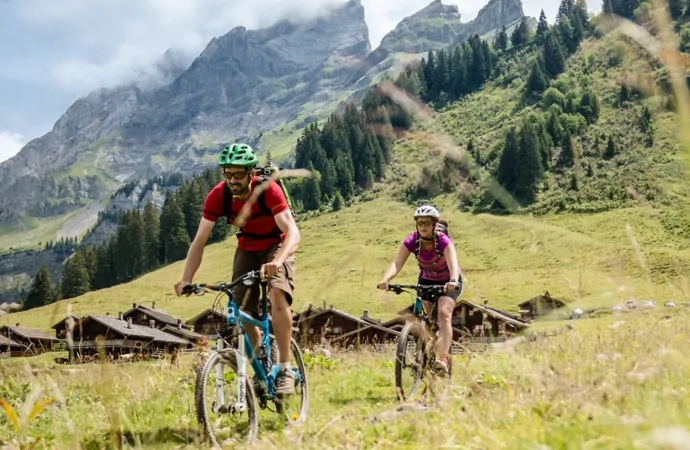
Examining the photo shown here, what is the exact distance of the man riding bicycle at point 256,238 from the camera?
6219 mm

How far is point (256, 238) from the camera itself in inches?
263

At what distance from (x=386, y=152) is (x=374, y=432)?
539 feet

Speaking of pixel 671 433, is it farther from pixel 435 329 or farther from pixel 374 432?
pixel 435 329

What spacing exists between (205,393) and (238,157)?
2.16m

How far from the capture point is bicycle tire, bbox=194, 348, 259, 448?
5.06 metres

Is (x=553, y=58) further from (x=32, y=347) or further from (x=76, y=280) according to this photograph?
(x=32, y=347)

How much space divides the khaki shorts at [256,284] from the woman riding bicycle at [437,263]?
146cm

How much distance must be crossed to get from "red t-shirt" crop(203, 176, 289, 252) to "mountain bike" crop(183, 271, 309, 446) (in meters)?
0.57

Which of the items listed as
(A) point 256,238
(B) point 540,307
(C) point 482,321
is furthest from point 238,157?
(C) point 482,321

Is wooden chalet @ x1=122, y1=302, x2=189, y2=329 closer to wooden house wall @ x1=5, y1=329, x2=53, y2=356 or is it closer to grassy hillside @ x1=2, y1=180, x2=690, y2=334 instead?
grassy hillside @ x1=2, y1=180, x2=690, y2=334

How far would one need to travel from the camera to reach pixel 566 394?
11.1 ft

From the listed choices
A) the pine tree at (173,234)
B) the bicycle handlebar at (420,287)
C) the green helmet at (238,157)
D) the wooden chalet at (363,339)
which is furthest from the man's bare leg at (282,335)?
the pine tree at (173,234)

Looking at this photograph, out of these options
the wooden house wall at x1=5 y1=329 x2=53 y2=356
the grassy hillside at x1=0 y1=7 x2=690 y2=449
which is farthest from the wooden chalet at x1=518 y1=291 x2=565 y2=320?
the wooden house wall at x1=5 y1=329 x2=53 y2=356

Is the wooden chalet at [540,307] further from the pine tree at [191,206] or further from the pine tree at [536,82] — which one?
the pine tree at [536,82]
